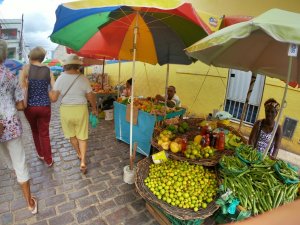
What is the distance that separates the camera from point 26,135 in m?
5.58

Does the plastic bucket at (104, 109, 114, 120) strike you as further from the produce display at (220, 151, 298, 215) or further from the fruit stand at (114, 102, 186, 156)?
the produce display at (220, 151, 298, 215)

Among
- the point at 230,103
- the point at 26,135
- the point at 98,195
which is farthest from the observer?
the point at 230,103

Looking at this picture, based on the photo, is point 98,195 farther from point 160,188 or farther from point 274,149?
point 274,149

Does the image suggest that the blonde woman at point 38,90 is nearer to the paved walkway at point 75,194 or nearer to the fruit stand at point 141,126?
the paved walkway at point 75,194

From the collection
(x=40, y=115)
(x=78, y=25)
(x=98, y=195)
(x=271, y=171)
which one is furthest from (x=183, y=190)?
(x=78, y=25)

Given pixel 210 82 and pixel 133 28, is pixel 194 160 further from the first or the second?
pixel 210 82

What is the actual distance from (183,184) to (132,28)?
10.0 feet

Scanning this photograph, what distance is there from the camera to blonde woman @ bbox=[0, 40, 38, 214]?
2.32m

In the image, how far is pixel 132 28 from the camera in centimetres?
411

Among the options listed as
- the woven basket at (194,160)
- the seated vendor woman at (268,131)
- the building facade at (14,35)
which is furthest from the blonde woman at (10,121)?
the building facade at (14,35)

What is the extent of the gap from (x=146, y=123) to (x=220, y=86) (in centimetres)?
352

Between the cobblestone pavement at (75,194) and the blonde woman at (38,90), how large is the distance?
663mm

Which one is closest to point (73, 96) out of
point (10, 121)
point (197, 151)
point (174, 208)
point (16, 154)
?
point (10, 121)

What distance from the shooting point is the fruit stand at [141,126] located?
174 inches
